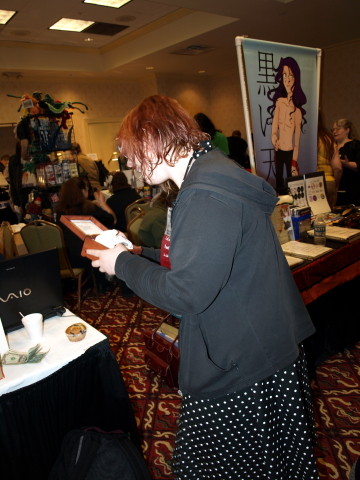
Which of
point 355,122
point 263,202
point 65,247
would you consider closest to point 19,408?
point 263,202

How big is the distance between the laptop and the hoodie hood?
0.78 m

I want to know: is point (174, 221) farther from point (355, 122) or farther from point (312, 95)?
point (355, 122)

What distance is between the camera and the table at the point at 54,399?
115 centimetres

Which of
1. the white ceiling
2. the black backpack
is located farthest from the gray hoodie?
the white ceiling

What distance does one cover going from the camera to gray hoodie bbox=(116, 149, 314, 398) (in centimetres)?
78

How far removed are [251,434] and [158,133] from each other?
88cm

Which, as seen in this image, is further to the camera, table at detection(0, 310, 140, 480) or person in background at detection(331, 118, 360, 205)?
person in background at detection(331, 118, 360, 205)

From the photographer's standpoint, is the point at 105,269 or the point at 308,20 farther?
the point at 308,20

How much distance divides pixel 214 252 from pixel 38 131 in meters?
3.63

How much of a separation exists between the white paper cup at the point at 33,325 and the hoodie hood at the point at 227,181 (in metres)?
0.85

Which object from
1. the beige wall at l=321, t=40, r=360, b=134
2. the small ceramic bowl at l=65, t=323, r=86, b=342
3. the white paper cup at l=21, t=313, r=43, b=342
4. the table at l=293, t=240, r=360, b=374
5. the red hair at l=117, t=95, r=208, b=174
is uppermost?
the beige wall at l=321, t=40, r=360, b=134

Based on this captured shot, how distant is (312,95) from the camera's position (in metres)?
2.86

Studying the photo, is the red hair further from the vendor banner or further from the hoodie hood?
the vendor banner

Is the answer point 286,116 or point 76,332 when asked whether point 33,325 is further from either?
point 286,116
